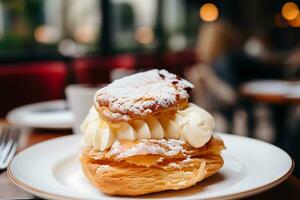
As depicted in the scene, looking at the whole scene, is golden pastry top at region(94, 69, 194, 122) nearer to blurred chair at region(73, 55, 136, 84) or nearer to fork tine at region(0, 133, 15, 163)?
fork tine at region(0, 133, 15, 163)

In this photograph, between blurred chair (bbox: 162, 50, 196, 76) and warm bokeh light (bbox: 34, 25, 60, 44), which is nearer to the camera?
warm bokeh light (bbox: 34, 25, 60, 44)

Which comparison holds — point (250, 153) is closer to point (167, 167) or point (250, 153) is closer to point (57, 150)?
point (167, 167)

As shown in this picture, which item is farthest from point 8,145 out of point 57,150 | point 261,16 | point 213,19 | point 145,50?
point 261,16

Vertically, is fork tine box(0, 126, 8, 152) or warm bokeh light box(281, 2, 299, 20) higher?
fork tine box(0, 126, 8, 152)

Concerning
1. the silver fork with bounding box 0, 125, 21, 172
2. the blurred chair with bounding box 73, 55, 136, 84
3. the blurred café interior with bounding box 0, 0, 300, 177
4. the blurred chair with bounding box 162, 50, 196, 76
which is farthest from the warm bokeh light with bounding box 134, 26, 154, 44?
the silver fork with bounding box 0, 125, 21, 172

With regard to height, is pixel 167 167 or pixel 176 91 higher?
pixel 176 91

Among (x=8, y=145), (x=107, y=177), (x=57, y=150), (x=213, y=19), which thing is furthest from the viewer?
(x=213, y=19)
